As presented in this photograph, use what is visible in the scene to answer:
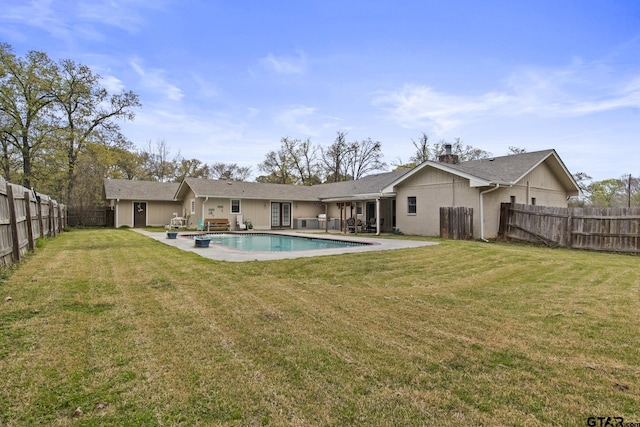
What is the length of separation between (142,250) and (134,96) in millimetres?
22426

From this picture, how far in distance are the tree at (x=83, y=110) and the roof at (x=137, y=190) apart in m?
4.14

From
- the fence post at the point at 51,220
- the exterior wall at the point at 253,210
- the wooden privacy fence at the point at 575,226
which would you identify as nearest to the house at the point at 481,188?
the wooden privacy fence at the point at 575,226

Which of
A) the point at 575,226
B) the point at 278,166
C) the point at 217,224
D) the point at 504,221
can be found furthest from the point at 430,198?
the point at 278,166

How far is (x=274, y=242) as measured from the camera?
15.4 metres

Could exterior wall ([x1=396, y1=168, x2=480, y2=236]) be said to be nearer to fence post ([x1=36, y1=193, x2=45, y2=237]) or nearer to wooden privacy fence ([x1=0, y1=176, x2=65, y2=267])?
wooden privacy fence ([x1=0, y1=176, x2=65, y2=267])

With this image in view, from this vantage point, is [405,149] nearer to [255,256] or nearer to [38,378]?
[255,256]

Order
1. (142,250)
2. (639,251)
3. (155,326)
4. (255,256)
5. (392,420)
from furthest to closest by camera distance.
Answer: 1. (639,251)
2. (142,250)
3. (255,256)
4. (155,326)
5. (392,420)

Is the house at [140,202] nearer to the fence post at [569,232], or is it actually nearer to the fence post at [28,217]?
the fence post at [28,217]

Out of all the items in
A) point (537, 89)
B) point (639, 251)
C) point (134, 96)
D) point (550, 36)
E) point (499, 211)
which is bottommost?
point (639, 251)

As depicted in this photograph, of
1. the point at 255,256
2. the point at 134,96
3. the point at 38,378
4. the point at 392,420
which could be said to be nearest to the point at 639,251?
the point at 255,256

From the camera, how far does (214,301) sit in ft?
15.3

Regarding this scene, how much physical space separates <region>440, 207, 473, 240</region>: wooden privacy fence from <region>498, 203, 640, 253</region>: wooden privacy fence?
1349 millimetres

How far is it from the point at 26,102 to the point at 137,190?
9.19 m

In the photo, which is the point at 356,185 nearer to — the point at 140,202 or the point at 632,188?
the point at 140,202
